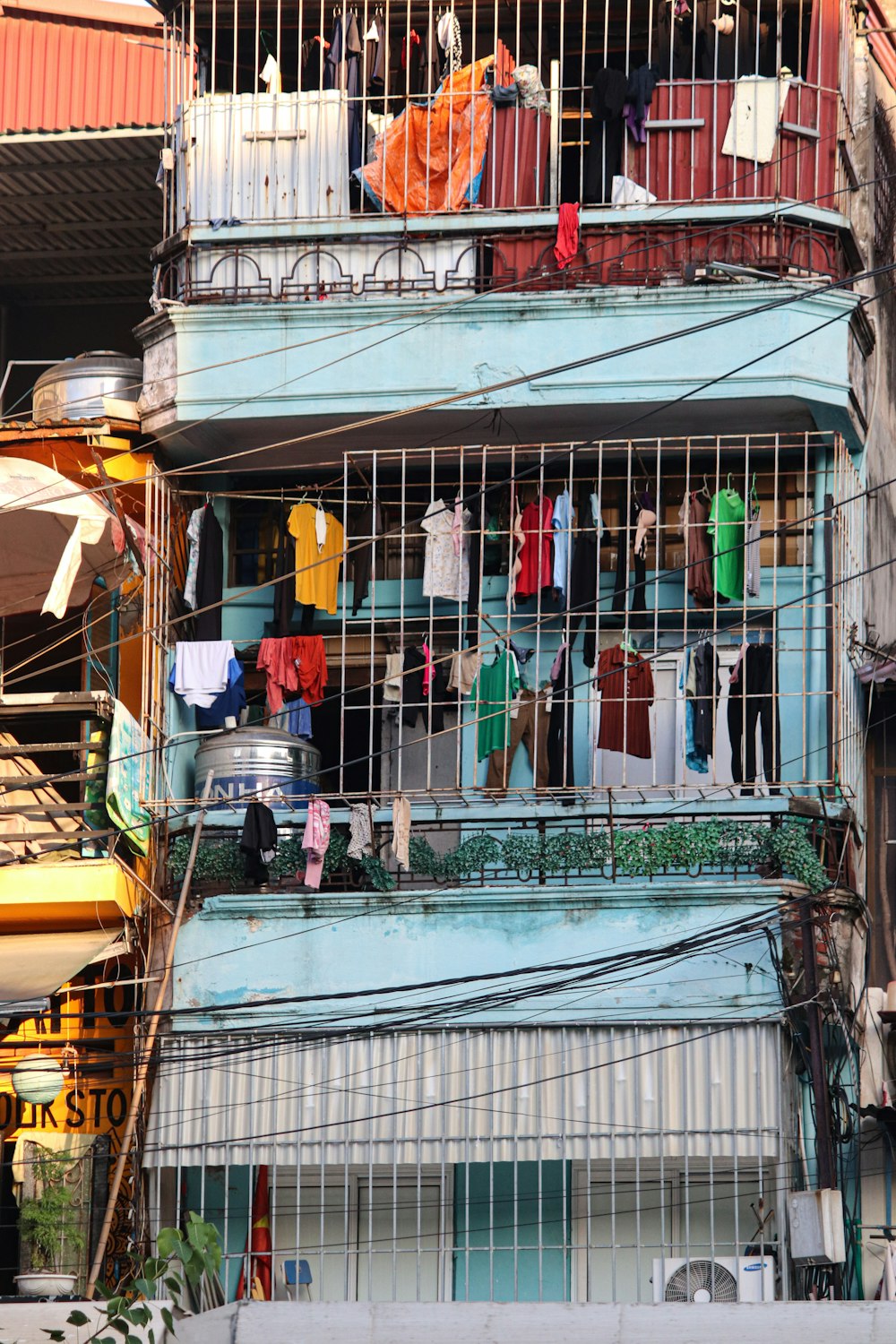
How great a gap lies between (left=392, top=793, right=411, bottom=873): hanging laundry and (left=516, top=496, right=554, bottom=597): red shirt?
78.2 inches

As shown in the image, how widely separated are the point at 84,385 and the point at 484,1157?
22.7 ft

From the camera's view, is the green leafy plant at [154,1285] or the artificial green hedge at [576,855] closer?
the green leafy plant at [154,1285]

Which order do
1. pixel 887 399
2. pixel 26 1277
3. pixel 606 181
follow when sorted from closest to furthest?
pixel 26 1277 → pixel 606 181 → pixel 887 399

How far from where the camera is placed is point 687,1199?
48.0ft

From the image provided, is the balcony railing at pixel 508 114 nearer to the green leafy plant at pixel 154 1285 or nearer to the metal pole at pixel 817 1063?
the metal pole at pixel 817 1063

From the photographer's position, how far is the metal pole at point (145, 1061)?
14.5m

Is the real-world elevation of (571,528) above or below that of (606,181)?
below

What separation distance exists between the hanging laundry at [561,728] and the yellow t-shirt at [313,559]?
1.87 metres

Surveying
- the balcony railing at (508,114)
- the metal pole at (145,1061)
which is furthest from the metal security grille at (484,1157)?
the balcony railing at (508,114)

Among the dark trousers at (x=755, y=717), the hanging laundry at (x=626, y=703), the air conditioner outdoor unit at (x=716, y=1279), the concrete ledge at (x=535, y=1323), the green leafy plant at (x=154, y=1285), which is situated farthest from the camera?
the hanging laundry at (x=626, y=703)

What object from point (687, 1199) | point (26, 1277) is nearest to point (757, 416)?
point (687, 1199)

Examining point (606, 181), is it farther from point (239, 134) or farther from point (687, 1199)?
point (687, 1199)

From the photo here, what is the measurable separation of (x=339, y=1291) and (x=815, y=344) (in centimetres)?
764

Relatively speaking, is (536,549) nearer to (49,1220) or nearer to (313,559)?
(313,559)
